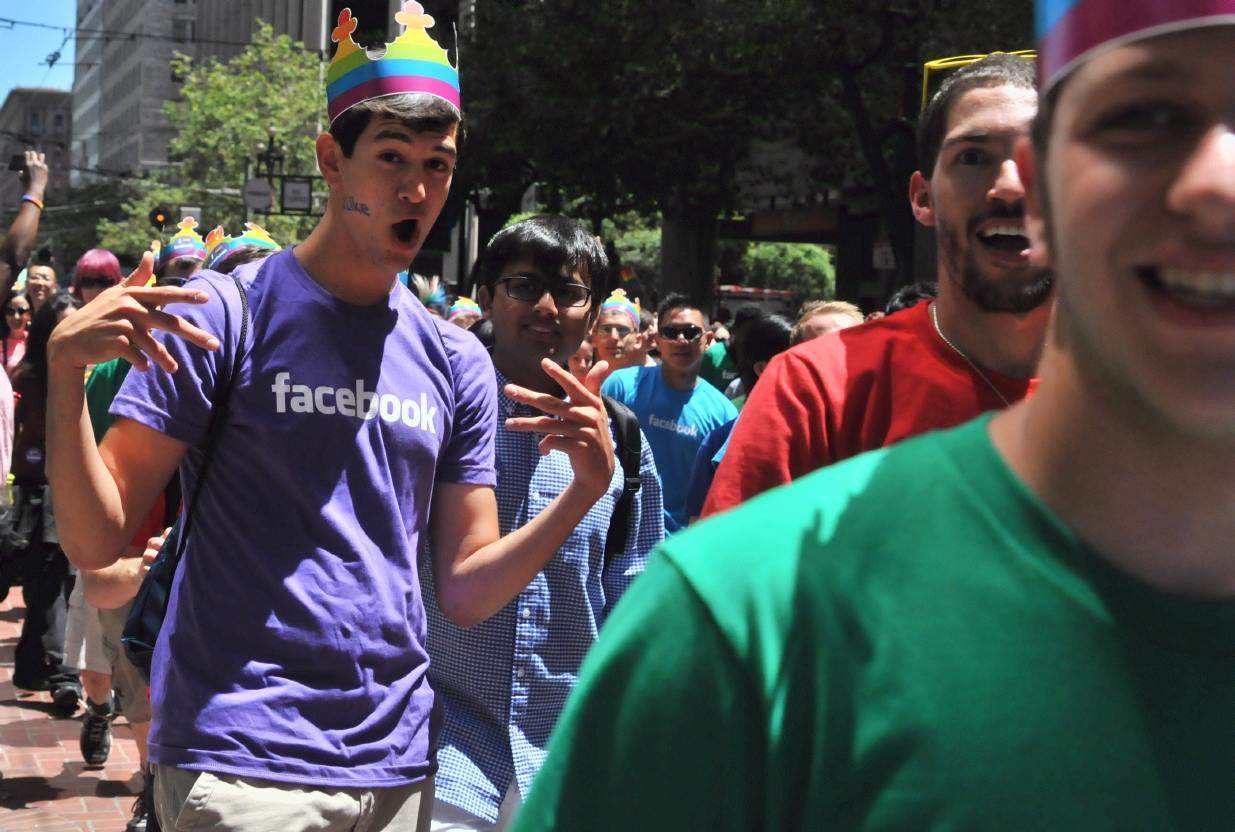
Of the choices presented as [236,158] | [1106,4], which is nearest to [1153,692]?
[1106,4]

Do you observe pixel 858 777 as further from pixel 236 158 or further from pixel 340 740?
pixel 236 158

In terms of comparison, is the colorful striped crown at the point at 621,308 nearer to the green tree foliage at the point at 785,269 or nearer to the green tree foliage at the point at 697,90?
the green tree foliage at the point at 697,90

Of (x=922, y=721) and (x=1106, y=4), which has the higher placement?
(x=1106, y=4)

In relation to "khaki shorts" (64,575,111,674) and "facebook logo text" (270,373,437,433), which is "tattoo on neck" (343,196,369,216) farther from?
"khaki shorts" (64,575,111,674)

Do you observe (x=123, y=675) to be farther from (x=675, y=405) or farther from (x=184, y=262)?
(x=675, y=405)

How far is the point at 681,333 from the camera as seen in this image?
26.3ft

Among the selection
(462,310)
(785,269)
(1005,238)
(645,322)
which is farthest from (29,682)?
(785,269)

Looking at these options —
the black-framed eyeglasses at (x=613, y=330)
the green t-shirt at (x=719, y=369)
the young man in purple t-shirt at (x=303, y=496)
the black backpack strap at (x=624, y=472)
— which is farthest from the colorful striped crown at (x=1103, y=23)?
the green t-shirt at (x=719, y=369)

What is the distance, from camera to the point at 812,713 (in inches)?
43.6

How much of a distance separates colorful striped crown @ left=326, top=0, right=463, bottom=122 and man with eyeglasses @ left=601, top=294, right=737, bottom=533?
150 inches

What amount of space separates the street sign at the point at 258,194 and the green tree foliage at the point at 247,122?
340 inches

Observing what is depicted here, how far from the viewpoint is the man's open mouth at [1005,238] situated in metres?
2.36

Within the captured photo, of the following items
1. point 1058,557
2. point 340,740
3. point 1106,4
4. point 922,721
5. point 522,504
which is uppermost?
point 1106,4

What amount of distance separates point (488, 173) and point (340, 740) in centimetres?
2617
